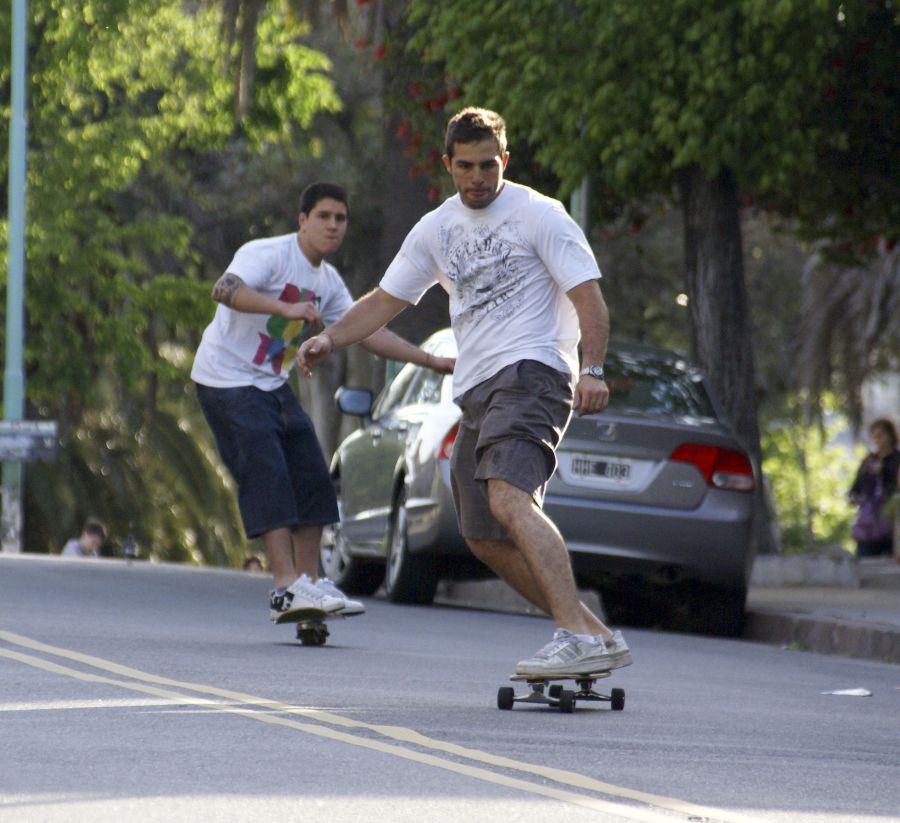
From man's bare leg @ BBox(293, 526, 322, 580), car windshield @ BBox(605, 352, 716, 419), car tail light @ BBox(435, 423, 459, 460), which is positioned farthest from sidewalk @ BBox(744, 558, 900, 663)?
man's bare leg @ BBox(293, 526, 322, 580)

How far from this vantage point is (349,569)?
601 inches

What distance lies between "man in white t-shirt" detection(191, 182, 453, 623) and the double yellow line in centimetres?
128

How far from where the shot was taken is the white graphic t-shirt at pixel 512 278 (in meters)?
8.08

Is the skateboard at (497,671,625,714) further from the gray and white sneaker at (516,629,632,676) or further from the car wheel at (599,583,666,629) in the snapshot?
the car wheel at (599,583,666,629)

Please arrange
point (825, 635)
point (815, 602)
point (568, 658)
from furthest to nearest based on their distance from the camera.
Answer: point (815, 602), point (825, 635), point (568, 658)

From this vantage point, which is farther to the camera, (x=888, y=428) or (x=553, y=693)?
(x=888, y=428)

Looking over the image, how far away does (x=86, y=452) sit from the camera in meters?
31.6

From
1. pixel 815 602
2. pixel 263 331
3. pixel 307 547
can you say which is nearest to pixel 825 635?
pixel 815 602

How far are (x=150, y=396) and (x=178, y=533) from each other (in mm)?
3235

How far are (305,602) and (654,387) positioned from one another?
392 centimetres

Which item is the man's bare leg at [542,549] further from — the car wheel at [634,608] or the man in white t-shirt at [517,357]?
the car wheel at [634,608]

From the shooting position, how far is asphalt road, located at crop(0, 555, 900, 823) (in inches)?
226

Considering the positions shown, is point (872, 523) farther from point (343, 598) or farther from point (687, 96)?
point (343, 598)

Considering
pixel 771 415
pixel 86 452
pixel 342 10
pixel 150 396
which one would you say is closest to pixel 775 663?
pixel 342 10
